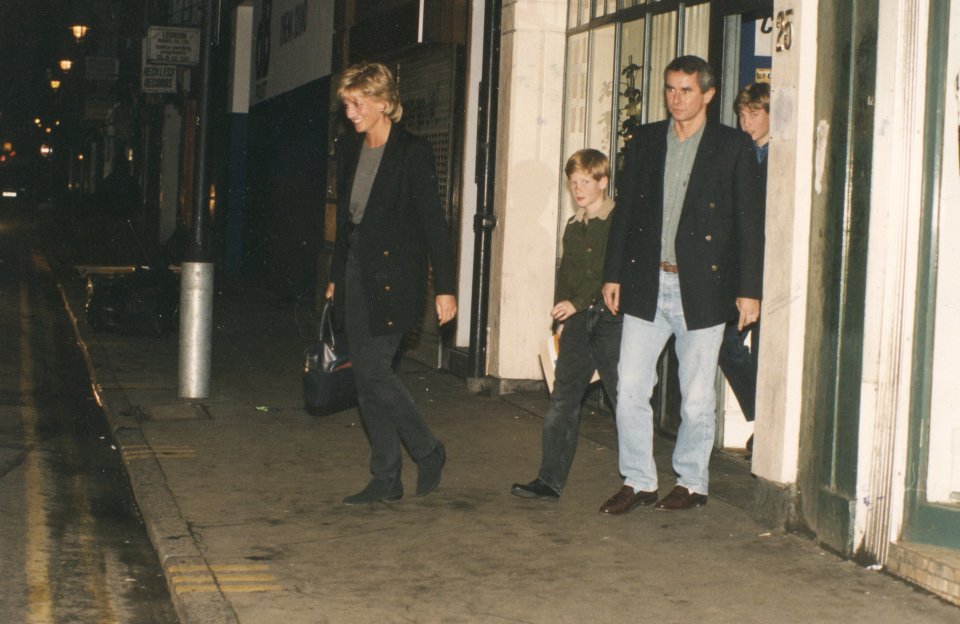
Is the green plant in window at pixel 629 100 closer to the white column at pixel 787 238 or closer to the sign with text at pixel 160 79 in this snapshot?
the white column at pixel 787 238

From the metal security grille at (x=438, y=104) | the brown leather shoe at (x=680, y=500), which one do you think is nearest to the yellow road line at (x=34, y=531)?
the brown leather shoe at (x=680, y=500)

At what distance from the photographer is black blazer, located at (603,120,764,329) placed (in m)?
6.02

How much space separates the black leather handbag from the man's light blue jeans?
125cm

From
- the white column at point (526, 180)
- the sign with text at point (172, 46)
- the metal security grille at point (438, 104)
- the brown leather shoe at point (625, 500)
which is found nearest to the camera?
the brown leather shoe at point (625, 500)

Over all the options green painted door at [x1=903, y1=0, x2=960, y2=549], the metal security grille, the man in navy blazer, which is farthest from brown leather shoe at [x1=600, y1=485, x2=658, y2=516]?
the metal security grille

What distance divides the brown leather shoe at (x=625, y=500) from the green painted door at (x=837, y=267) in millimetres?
820

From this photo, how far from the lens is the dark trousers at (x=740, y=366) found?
7.14 metres

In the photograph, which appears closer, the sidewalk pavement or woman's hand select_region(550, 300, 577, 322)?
the sidewalk pavement

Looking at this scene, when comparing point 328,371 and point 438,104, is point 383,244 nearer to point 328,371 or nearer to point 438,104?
point 328,371

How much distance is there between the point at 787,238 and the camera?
19.2 ft

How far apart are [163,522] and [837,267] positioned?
2980 millimetres

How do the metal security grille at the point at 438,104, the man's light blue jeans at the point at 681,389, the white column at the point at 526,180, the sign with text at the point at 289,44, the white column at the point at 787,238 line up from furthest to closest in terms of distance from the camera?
1. the sign with text at the point at 289,44
2. the metal security grille at the point at 438,104
3. the white column at the point at 526,180
4. the man's light blue jeans at the point at 681,389
5. the white column at the point at 787,238

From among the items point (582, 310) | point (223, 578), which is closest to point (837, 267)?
point (582, 310)

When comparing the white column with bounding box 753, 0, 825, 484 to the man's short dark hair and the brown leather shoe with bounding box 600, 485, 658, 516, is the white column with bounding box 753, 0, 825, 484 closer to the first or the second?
the man's short dark hair
